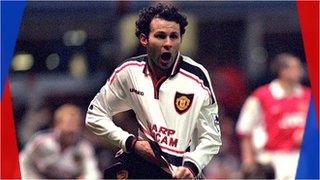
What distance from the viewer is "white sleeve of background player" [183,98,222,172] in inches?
113

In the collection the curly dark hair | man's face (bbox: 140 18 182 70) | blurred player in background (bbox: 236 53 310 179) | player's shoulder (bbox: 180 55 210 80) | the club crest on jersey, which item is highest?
the curly dark hair

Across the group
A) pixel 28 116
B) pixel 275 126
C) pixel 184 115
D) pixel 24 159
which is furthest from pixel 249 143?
pixel 184 115

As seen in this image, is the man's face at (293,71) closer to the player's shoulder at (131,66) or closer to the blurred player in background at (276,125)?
the blurred player in background at (276,125)

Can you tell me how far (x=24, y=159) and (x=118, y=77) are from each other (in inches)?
59.9

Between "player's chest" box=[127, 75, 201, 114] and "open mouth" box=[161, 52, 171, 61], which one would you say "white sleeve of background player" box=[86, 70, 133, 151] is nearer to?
"player's chest" box=[127, 75, 201, 114]

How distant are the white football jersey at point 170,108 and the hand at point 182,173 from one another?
22mm

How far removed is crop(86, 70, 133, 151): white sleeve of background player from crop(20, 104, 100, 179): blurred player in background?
1164 mm

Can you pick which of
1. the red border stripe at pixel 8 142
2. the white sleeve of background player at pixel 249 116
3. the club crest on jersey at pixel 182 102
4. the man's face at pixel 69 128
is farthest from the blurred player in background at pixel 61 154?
the club crest on jersey at pixel 182 102

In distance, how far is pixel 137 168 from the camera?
9.60 ft

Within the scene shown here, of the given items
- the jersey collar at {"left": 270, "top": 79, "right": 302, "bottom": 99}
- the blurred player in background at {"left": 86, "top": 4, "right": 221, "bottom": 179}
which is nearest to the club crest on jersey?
the blurred player in background at {"left": 86, "top": 4, "right": 221, "bottom": 179}

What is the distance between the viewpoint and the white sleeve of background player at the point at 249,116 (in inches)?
211

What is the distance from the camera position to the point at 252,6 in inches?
171

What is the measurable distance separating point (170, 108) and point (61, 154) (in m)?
1.44

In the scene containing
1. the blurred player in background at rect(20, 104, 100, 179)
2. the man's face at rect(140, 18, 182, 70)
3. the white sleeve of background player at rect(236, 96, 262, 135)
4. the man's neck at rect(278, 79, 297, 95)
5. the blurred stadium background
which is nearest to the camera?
the man's face at rect(140, 18, 182, 70)
